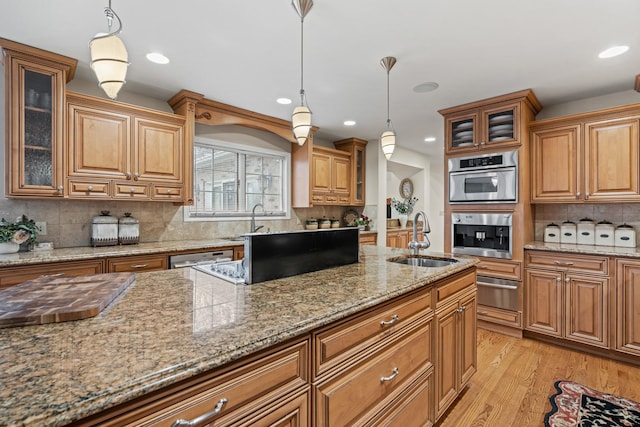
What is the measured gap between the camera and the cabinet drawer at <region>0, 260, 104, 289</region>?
2.19 m

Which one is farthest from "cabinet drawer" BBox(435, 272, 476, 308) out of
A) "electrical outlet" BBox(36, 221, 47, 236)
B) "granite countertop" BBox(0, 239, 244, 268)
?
"electrical outlet" BBox(36, 221, 47, 236)

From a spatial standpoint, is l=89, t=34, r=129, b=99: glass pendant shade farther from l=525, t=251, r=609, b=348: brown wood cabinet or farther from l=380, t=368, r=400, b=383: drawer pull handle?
l=525, t=251, r=609, b=348: brown wood cabinet

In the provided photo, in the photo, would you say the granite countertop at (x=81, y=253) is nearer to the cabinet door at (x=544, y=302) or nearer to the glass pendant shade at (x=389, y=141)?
the glass pendant shade at (x=389, y=141)

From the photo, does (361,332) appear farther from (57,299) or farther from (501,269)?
(501,269)

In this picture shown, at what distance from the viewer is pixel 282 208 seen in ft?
15.6

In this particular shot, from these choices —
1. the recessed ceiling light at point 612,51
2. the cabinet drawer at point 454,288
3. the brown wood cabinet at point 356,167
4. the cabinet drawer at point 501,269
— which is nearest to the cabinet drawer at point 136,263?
the cabinet drawer at point 454,288

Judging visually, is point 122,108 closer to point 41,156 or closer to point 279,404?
point 41,156

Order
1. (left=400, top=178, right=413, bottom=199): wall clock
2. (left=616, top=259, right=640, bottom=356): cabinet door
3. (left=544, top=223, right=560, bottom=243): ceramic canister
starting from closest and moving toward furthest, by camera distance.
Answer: (left=616, top=259, right=640, bottom=356): cabinet door
(left=544, top=223, right=560, bottom=243): ceramic canister
(left=400, top=178, right=413, bottom=199): wall clock

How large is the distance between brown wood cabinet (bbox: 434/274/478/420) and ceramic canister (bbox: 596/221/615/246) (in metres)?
1.92

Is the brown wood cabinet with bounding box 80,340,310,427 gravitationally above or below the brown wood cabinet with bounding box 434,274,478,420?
above

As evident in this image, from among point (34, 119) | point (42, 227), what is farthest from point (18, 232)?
point (34, 119)

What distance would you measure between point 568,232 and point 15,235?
509 centimetres

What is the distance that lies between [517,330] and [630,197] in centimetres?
164

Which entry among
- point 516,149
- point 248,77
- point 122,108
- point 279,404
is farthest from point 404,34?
point 122,108
